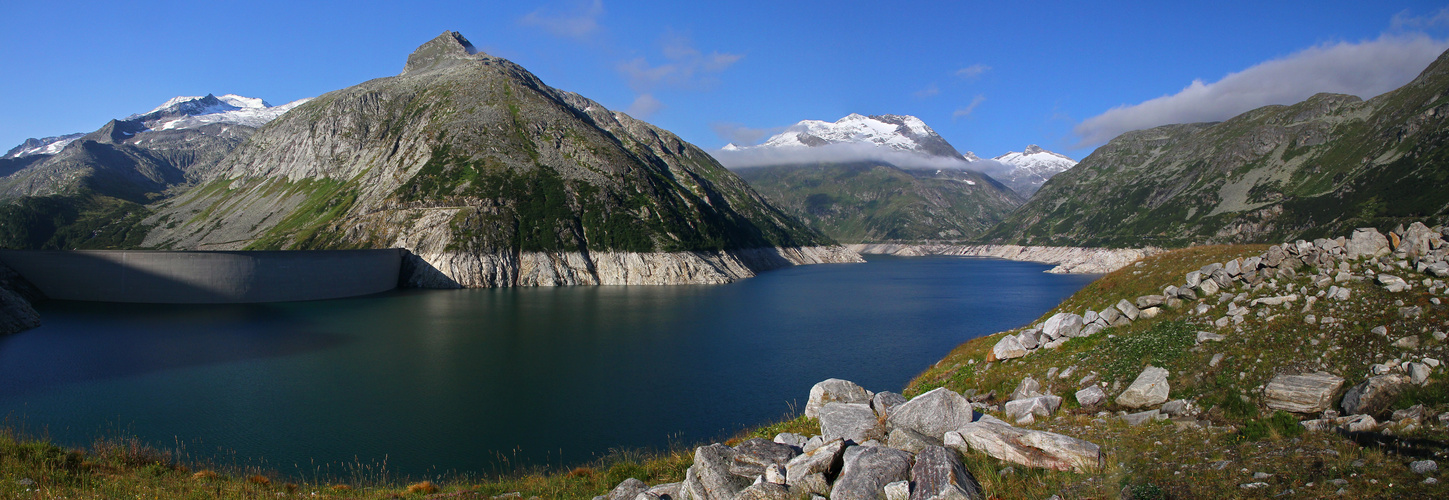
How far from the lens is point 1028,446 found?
9.66m

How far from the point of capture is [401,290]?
97625 millimetres

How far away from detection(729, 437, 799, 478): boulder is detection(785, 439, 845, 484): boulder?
0.53 meters

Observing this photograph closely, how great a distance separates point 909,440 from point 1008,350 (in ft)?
36.9

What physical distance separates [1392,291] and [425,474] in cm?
2658

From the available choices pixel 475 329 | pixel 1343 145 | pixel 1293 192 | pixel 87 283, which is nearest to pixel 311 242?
pixel 87 283

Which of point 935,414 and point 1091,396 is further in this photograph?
point 1091,396

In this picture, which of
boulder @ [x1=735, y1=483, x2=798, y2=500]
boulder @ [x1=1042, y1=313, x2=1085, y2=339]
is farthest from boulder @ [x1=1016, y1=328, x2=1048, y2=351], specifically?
boulder @ [x1=735, y1=483, x2=798, y2=500]

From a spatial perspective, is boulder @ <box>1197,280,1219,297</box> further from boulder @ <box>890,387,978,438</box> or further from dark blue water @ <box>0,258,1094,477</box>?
dark blue water @ <box>0,258,1094,477</box>

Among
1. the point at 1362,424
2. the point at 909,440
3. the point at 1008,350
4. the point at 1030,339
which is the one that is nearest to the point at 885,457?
the point at 909,440

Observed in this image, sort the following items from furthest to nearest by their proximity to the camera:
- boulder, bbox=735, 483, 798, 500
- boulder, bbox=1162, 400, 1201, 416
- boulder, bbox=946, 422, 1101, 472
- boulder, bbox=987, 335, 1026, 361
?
boulder, bbox=987, 335, 1026, 361 < boulder, bbox=1162, 400, 1201, 416 < boulder, bbox=735, 483, 798, 500 < boulder, bbox=946, 422, 1101, 472

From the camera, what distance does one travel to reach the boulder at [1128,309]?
1864 cm

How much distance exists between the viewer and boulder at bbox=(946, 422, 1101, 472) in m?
9.12

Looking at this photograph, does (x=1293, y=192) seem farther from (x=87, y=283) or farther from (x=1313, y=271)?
(x=87, y=283)

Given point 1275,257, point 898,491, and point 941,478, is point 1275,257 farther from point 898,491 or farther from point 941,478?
point 898,491
